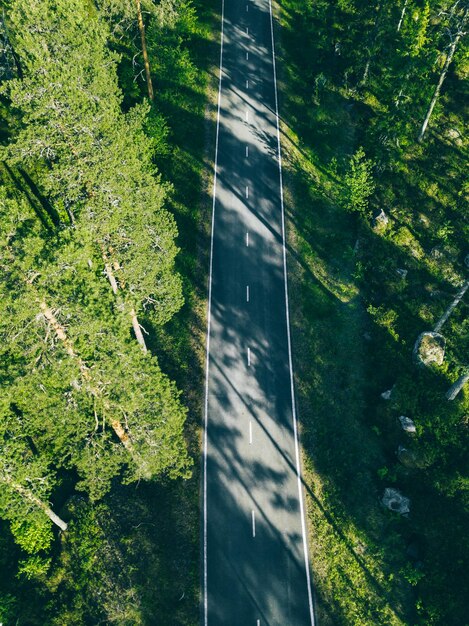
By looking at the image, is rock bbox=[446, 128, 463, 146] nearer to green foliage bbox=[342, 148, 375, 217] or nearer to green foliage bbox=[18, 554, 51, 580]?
green foliage bbox=[342, 148, 375, 217]

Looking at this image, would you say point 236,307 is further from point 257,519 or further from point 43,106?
point 43,106

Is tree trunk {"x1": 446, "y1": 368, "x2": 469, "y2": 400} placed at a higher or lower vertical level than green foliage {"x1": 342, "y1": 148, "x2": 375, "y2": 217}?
lower

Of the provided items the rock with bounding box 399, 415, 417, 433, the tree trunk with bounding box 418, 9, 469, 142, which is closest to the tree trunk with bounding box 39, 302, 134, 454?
the rock with bounding box 399, 415, 417, 433

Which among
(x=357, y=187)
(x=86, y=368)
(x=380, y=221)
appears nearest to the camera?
(x=86, y=368)

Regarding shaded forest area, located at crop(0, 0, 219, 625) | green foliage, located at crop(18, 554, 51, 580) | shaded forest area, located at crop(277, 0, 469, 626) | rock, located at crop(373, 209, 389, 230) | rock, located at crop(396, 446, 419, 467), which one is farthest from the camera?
rock, located at crop(373, 209, 389, 230)

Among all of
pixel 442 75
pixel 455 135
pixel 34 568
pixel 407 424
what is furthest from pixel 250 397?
pixel 455 135

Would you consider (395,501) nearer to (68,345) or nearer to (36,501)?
(36,501)
